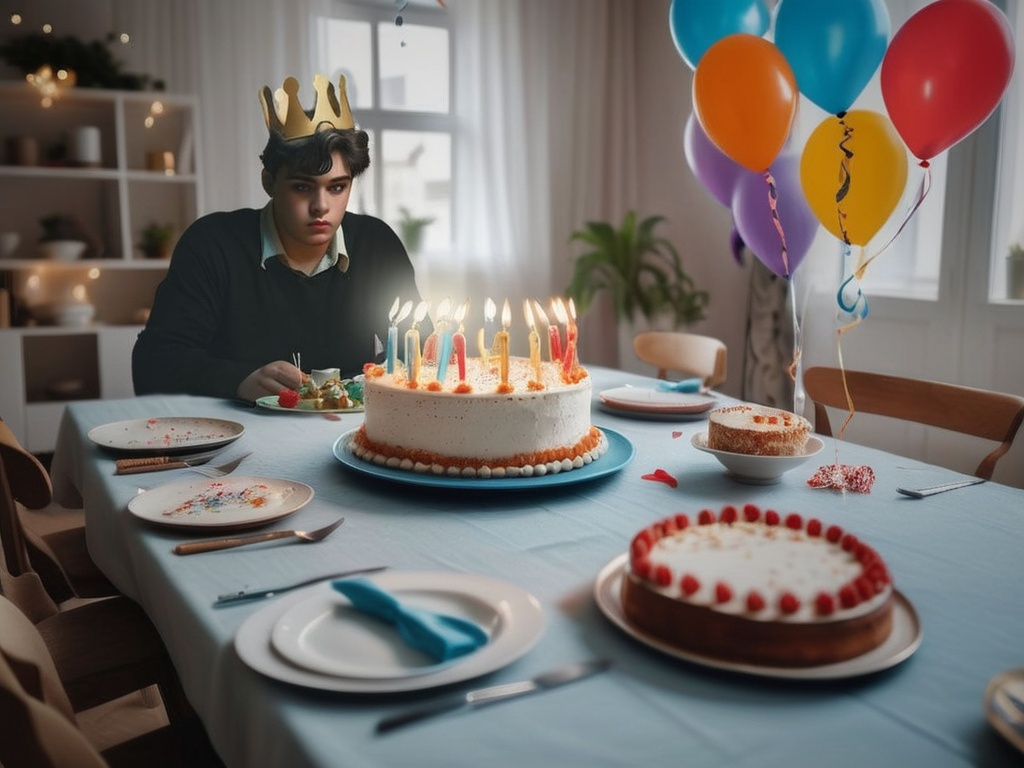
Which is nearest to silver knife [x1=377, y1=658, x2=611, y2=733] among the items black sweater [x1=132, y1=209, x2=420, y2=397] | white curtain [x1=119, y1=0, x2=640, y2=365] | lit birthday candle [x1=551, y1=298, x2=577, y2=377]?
lit birthday candle [x1=551, y1=298, x2=577, y2=377]

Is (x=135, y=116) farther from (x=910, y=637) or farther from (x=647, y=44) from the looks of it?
(x=910, y=637)

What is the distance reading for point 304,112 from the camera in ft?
7.79

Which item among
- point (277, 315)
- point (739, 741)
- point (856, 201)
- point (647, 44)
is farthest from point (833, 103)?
point (647, 44)

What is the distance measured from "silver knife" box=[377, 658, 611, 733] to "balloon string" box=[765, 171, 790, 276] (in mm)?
1661

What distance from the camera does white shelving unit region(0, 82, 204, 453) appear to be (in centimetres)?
429

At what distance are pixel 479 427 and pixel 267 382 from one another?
3.20 feet

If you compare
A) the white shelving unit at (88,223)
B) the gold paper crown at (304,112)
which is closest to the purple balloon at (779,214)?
the gold paper crown at (304,112)

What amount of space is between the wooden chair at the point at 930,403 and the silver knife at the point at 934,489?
270 mm

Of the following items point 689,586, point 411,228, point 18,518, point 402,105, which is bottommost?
point 18,518

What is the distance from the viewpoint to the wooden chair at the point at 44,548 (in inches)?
70.6

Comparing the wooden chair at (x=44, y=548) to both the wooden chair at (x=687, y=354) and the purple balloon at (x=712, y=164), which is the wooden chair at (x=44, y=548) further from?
the purple balloon at (x=712, y=164)

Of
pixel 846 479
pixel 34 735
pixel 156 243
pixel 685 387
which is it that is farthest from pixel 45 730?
pixel 156 243

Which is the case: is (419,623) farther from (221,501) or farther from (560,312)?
(560,312)

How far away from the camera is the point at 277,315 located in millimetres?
2457
